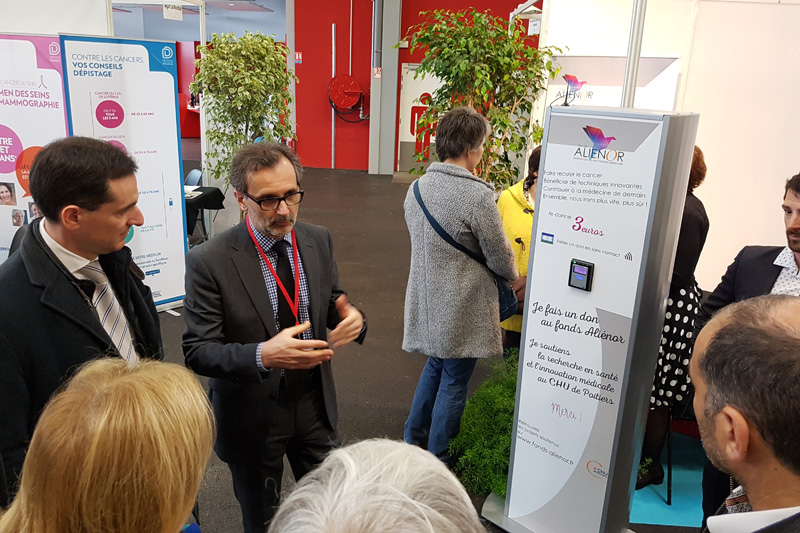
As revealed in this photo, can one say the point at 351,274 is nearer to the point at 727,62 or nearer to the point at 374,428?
the point at 374,428

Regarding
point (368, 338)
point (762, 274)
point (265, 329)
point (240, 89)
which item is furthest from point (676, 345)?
point (240, 89)

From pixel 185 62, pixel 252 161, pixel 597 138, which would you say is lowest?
pixel 252 161

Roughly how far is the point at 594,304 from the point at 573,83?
2.78 meters

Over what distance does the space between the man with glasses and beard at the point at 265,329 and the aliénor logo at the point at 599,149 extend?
3.32ft

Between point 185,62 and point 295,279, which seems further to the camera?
point 185,62

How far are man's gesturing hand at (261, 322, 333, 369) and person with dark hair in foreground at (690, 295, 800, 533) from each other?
1.04 meters

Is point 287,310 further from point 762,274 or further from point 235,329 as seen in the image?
point 762,274

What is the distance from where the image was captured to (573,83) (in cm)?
443

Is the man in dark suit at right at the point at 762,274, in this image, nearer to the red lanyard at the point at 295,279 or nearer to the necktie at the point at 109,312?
the red lanyard at the point at 295,279

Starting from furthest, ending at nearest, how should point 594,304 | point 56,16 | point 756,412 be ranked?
1. point 56,16
2. point 594,304
3. point 756,412

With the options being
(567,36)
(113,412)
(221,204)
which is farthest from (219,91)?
(113,412)

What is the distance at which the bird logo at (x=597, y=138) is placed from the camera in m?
2.04

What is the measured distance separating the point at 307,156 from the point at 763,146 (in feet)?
31.6

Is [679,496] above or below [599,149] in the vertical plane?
below
